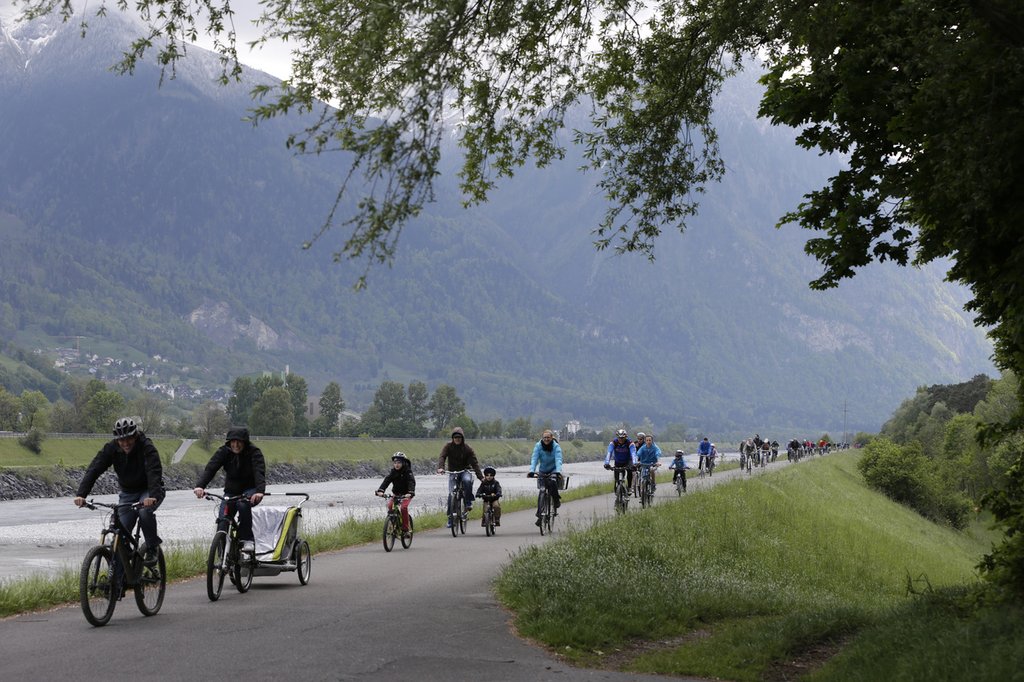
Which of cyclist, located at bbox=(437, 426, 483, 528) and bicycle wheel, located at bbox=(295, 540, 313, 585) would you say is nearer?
bicycle wheel, located at bbox=(295, 540, 313, 585)

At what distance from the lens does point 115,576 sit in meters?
11.3

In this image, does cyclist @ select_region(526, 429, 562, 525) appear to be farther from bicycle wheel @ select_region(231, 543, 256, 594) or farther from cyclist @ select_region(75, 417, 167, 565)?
cyclist @ select_region(75, 417, 167, 565)

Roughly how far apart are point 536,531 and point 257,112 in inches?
644

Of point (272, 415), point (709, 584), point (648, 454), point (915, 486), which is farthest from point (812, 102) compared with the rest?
point (272, 415)

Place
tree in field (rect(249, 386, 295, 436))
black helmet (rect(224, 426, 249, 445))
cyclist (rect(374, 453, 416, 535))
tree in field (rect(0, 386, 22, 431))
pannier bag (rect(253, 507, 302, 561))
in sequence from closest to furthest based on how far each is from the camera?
black helmet (rect(224, 426, 249, 445)) < pannier bag (rect(253, 507, 302, 561)) < cyclist (rect(374, 453, 416, 535)) < tree in field (rect(0, 386, 22, 431)) < tree in field (rect(249, 386, 295, 436))

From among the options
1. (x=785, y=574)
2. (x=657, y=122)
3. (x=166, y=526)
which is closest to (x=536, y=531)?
(x=785, y=574)

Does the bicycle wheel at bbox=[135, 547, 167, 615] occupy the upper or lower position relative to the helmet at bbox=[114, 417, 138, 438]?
lower

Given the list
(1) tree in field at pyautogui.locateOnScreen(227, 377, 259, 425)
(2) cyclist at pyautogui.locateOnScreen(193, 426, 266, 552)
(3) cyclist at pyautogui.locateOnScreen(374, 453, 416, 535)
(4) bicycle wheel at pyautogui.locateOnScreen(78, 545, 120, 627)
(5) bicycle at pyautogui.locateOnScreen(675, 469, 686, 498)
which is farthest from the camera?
(1) tree in field at pyautogui.locateOnScreen(227, 377, 259, 425)

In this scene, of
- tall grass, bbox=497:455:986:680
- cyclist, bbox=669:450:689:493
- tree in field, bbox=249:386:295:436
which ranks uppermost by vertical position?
tree in field, bbox=249:386:295:436

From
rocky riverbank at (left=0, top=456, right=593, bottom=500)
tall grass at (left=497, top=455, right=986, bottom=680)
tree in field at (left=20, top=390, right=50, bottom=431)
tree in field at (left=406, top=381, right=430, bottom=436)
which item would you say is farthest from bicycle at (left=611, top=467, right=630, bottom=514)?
tree in field at (left=406, top=381, right=430, bottom=436)

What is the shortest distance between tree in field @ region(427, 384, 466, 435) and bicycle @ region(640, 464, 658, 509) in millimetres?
158411

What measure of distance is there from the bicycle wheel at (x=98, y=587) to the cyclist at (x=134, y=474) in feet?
1.35

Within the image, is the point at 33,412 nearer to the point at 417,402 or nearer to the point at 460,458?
the point at 417,402

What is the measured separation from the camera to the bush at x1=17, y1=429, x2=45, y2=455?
8894 cm
